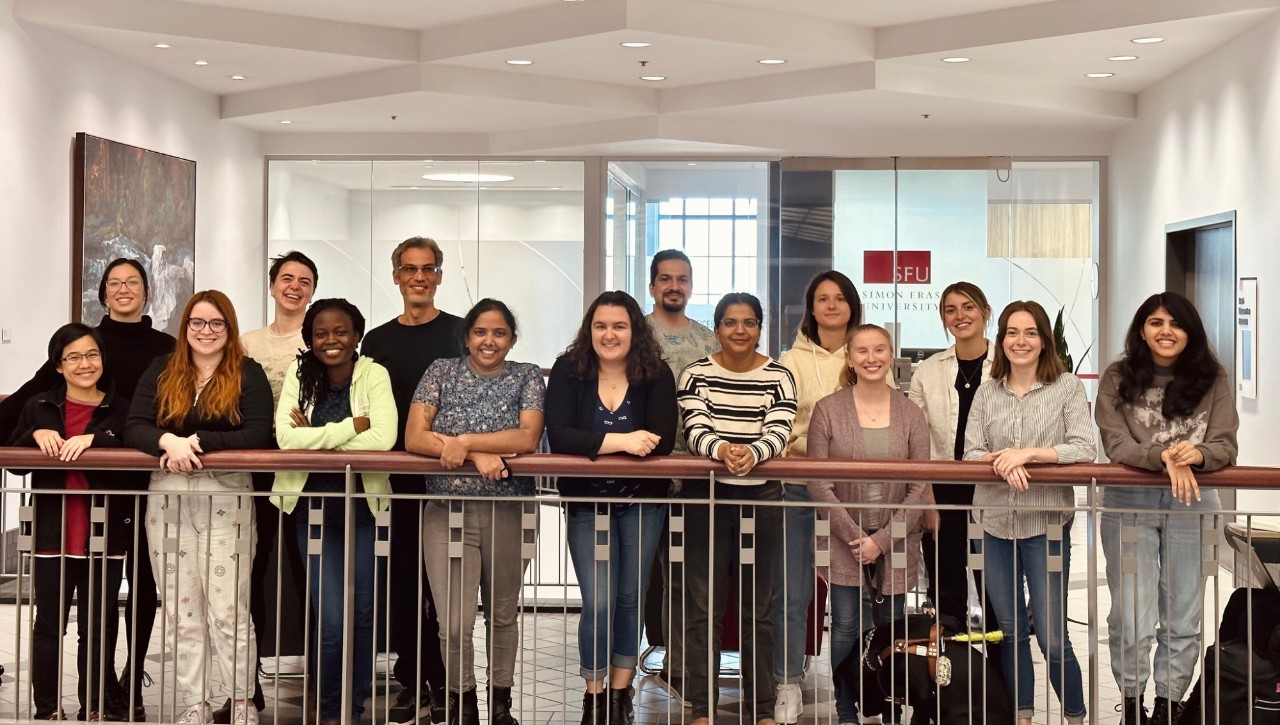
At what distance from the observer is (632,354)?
4.48 metres

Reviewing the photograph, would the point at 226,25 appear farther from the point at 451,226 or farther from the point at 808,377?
the point at 808,377

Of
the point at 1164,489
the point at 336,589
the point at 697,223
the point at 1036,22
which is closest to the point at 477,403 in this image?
the point at 336,589

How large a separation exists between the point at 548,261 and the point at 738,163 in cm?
A: 203

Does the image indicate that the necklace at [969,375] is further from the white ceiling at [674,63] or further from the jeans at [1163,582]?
the white ceiling at [674,63]

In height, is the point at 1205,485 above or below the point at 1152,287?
below

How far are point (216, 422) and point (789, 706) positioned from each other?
7.30 ft

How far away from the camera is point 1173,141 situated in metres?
9.73

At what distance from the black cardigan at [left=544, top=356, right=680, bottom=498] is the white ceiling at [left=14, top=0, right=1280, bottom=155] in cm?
423

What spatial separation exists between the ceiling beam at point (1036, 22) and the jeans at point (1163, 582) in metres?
4.26

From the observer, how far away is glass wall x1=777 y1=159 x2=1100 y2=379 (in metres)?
11.9

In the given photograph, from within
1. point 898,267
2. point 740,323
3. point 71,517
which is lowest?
point 71,517

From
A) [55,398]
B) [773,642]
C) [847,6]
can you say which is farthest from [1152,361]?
[847,6]

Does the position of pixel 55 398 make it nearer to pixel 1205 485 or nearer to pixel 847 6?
pixel 1205 485

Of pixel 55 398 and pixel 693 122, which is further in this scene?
pixel 693 122
